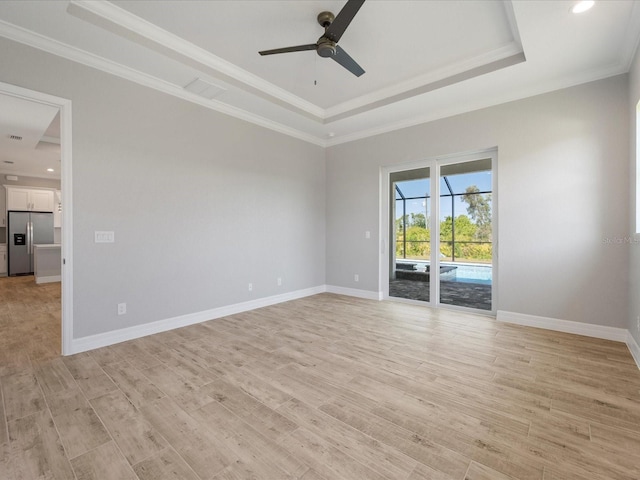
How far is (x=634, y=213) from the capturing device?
299 cm

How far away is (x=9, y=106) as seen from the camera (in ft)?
12.3

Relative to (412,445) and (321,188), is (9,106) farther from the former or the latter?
(412,445)

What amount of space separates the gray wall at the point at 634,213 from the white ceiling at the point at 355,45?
0.98 ft

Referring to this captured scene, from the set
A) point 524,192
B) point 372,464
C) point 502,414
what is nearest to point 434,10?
point 524,192

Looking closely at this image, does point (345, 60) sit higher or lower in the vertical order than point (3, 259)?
higher

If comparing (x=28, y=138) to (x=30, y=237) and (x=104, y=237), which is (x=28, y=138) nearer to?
(x=104, y=237)

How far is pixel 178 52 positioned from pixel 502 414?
429cm

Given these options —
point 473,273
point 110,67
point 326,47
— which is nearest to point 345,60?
point 326,47

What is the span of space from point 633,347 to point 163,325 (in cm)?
502

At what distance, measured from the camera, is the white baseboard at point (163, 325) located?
3.03 metres

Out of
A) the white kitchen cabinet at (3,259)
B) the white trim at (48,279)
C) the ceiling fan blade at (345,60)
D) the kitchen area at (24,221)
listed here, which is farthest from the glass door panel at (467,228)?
the white kitchen cabinet at (3,259)

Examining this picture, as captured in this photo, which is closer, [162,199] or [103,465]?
[103,465]

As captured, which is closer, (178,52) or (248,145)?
(178,52)

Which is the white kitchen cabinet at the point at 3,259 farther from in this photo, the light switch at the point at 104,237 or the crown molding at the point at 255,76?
the crown molding at the point at 255,76
